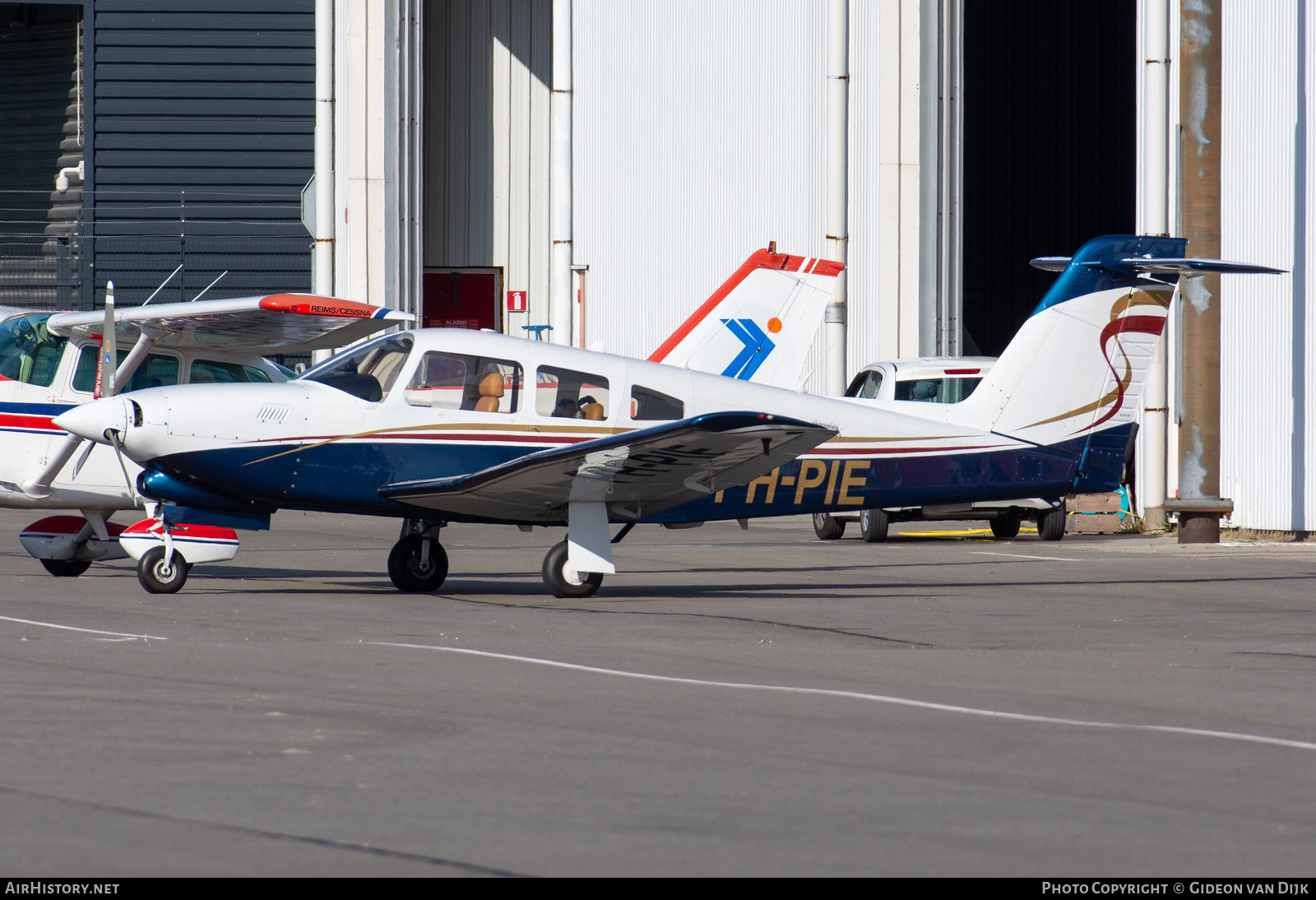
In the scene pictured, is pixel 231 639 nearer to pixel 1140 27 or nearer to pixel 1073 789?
pixel 1073 789

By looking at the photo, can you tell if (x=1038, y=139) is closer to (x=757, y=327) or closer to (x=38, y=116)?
(x=757, y=327)

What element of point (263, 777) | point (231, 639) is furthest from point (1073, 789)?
point (231, 639)

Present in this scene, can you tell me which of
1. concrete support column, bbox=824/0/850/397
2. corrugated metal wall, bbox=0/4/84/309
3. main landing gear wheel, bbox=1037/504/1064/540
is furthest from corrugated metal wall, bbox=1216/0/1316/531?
corrugated metal wall, bbox=0/4/84/309

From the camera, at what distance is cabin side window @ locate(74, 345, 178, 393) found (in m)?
12.1

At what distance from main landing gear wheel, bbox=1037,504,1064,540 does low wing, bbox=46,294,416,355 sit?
9047 millimetres

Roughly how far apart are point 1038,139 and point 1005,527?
1716 cm

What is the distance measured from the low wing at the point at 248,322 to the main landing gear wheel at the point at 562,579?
7.12 feet

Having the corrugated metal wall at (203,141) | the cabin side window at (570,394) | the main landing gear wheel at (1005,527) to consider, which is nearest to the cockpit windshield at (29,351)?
the cabin side window at (570,394)

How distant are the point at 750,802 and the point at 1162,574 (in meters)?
10.2

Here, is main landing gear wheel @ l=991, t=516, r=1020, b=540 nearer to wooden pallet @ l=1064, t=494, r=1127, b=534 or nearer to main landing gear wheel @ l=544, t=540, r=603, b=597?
wooden pallet @ l=1064, t=494, r=1127, b=534

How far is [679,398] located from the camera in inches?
454

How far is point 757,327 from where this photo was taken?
15.6m

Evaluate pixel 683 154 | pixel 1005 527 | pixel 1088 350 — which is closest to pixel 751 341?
pixel 1088 350
